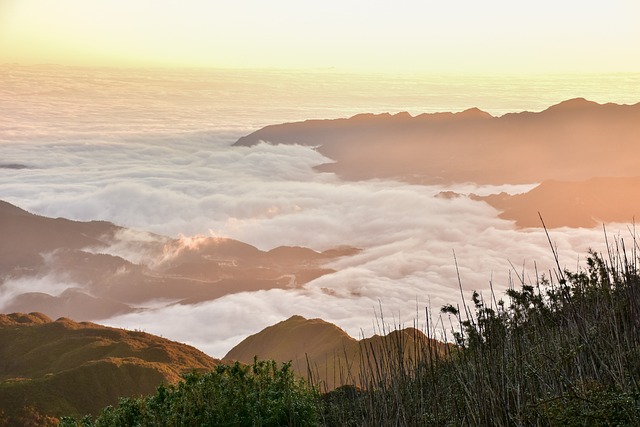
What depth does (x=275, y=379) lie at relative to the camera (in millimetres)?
22594

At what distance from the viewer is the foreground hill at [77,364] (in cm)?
10769

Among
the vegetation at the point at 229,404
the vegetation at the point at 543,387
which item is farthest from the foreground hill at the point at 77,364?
the vegetation at the point at 543,387

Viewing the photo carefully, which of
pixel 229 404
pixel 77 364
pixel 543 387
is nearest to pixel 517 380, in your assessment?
pixel 543 387

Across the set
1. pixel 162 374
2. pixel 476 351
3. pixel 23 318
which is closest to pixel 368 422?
pixel 476 351

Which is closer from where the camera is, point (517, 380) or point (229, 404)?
point (517, 380)

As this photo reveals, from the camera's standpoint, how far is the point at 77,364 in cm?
13412

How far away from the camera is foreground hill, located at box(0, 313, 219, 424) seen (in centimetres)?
10769

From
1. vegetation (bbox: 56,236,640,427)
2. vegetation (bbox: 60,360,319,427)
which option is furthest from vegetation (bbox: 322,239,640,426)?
vegetation (bbox: 60,360,319,427)

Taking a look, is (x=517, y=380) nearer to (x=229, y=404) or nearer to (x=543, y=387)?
(x=543, y=387)

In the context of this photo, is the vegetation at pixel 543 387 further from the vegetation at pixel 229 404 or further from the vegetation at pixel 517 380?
the vegetation at pixel 229 404

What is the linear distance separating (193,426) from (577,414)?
12709 millimetres

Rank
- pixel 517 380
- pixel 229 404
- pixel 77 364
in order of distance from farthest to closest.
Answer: pixel 77 364, pixel 229 404, pixel 517 380

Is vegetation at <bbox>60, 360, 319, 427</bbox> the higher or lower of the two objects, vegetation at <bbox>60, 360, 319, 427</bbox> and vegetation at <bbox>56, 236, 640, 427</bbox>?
the lower

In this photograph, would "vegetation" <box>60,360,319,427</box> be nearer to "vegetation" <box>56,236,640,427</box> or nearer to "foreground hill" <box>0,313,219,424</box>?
"vegetation" <box>56,236,640,427</box>
